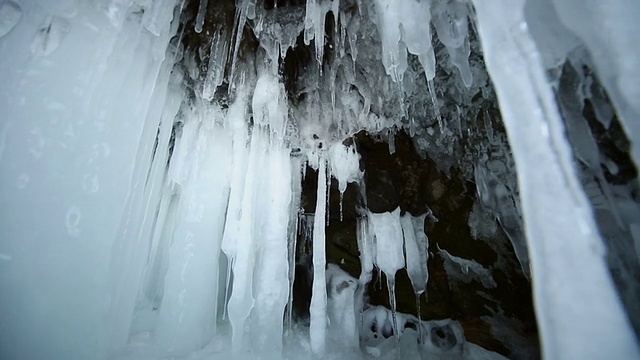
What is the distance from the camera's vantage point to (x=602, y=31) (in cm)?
85

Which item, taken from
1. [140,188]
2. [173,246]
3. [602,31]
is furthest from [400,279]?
[602,31]

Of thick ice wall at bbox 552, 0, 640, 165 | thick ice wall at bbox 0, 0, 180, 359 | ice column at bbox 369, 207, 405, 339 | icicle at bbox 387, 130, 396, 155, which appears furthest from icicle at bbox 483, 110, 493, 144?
thick ice wall at bbox 0, 0, 180, 359

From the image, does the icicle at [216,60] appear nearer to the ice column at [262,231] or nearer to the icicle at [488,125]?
the ice column at [262,231]

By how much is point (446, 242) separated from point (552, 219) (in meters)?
4.34

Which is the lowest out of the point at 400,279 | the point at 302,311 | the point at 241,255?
the point at 302,311

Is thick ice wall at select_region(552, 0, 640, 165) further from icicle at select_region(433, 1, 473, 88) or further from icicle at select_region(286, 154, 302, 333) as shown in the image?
icicle at select_region(286, 154, 302, 333)

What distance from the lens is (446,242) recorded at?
477cm

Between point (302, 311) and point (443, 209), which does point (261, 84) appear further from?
point (302, 311)

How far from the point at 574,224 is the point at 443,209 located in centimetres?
407

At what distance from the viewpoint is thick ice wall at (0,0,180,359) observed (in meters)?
1.72

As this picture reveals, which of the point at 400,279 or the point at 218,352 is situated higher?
the point at 400,279

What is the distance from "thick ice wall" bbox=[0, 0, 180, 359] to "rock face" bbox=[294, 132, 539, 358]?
10.9ft

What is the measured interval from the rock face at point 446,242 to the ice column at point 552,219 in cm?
335

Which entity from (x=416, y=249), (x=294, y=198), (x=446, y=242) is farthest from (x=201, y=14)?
(x=446, y=242)
